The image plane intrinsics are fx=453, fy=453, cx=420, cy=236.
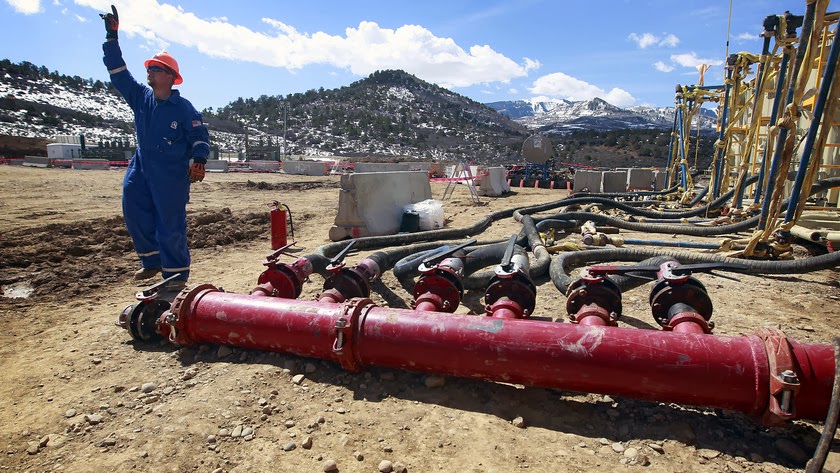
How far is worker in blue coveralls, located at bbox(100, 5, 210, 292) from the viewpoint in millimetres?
3713

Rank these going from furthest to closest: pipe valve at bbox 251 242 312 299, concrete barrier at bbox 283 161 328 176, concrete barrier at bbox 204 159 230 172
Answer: concrete barrier at bbox 283 161 328 176
concrete barrier at bbox 204 159 230 172
pipe valve at bbox 251 242 312 299

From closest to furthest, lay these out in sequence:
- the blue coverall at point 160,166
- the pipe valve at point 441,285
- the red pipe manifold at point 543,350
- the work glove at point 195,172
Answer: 1. the red pipe manifold at point 543,350
2. the pipe valve at point 441,285
3. the blue coverall at point 160,166
4. the work glove at point 195,172

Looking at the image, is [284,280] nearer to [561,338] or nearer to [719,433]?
[561,338]

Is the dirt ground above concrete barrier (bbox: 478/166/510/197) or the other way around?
the other way around

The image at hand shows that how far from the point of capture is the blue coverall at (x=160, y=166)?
3.71 metres

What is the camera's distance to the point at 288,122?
5675 cm

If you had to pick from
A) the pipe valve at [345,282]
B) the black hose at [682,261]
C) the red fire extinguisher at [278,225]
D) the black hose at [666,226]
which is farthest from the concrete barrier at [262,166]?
the pipe valve at [345,282]

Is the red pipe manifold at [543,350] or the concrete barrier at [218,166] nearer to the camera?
the red pipe manifold at [543,350]

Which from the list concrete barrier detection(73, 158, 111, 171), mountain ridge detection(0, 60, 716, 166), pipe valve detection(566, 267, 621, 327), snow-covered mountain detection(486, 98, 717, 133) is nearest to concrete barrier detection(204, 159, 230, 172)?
concrete barrier detection(73, 158, 111, 171)

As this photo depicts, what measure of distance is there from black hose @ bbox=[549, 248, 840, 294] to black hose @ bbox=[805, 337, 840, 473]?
1517 mm

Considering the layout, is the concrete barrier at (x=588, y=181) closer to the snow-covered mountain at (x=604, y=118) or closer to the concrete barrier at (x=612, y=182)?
the concrete barrier at (x=612, y=182)

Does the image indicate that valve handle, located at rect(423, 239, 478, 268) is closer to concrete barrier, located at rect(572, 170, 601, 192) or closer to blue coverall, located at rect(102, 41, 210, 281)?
blue coverall, located at rect(102, 41, 210, 281)

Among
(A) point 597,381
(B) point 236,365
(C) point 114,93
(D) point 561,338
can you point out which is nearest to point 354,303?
(B) point 236,365

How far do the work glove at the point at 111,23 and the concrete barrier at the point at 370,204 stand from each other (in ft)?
10.1
